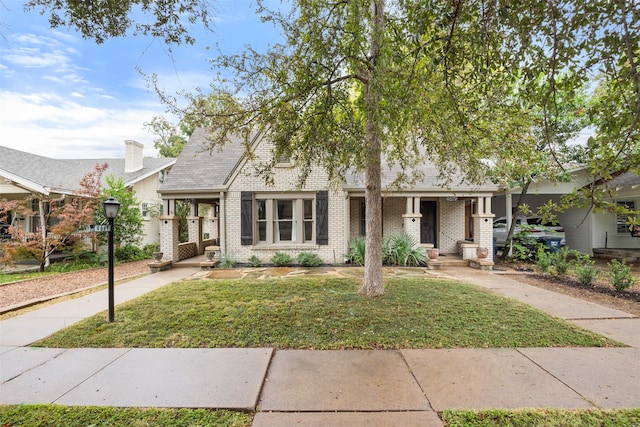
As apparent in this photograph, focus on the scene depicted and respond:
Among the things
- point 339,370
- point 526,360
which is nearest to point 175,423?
point 339,370

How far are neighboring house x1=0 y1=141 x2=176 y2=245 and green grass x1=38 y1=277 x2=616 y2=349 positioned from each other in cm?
927

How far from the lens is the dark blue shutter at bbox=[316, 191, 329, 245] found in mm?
10672

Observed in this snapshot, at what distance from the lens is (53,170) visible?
47.0ft

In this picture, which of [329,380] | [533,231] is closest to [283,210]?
[329,380]

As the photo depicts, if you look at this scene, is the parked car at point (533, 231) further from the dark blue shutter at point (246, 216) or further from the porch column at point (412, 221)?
the dark blue shutter at point (246, 216)

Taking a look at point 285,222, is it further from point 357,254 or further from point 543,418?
point 543,418

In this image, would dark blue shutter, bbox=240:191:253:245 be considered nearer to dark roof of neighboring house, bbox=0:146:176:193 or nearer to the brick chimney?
dark roof of neighboring house, bbox=0:146:176:193

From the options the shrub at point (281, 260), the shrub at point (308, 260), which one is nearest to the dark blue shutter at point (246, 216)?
the shrub at point (281, 260)

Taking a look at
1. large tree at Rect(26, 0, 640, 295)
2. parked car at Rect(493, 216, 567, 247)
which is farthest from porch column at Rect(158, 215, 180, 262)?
parked car at Rect(493, 216, 567, 247)

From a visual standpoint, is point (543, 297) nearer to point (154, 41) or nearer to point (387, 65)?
point (387, 65)

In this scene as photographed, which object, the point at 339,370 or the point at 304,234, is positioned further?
the point at 304,234

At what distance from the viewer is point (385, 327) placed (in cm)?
446

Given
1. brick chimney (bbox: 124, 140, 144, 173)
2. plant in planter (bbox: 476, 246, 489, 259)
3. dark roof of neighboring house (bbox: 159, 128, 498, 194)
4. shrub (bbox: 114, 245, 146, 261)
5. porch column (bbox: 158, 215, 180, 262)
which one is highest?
brick chimney (bbox: 124, 140, 144, 173)

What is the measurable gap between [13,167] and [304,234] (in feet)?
39.1
